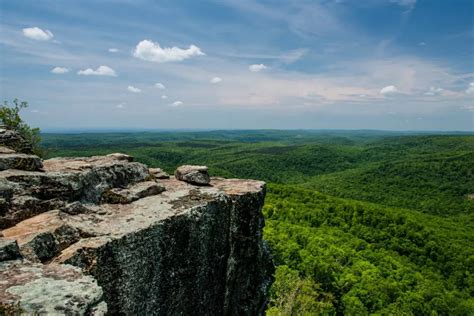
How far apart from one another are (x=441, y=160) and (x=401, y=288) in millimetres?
150066

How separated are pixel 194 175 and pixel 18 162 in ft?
24.5

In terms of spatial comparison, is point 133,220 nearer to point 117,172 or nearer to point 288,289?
point 117,172

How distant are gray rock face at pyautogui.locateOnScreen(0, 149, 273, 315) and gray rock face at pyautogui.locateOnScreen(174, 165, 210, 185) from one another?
0.21ft

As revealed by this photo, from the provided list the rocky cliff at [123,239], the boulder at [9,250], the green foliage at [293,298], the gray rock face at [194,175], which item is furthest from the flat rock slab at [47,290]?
the green foliage at [293,298]

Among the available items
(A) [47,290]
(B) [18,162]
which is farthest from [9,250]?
(B) [18,162]

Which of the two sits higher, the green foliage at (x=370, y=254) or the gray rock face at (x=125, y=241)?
the gray rock face at (x=125, y=241)

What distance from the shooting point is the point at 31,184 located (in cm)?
1138

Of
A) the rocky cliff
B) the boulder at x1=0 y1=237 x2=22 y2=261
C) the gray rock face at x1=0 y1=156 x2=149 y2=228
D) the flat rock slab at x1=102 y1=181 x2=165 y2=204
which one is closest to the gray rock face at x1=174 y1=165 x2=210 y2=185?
the rocky cliff

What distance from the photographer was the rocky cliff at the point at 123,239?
25.1 ft

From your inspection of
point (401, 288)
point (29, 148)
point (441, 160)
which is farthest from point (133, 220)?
point (441, 160)

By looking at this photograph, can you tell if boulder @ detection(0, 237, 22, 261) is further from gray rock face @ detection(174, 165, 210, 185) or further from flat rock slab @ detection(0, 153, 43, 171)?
gray rock face @ detection(174, 165, 210, 185)

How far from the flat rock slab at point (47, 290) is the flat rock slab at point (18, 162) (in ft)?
19.0

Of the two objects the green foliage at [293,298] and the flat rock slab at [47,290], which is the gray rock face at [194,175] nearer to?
the flat rock slab at [47,290]

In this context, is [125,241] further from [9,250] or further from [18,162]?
[18,162]
